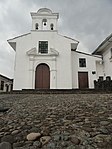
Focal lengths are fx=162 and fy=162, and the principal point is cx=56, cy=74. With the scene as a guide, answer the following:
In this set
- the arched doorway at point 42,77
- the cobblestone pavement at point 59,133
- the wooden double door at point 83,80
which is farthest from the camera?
the wooden double door at point 83,80

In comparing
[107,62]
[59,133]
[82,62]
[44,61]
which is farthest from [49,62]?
[59,133]

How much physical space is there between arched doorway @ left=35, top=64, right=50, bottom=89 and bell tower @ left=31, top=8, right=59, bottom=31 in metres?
5.10

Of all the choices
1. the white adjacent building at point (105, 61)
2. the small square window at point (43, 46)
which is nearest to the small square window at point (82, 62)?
the white adjacent building at point (105, 61)

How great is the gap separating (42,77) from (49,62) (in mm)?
1845

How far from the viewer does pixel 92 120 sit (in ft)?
9.84

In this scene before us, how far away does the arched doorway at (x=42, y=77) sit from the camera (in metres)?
16.9

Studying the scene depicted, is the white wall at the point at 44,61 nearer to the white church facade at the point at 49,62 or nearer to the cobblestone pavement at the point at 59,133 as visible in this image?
the white church facade at the point at 49,62

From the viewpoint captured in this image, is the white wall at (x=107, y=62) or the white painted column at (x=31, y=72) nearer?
the white painted column at (x=31, y=72)

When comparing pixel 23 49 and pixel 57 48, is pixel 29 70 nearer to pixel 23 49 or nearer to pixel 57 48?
pixel 23 49

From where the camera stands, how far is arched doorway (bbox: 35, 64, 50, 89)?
55.3 ft

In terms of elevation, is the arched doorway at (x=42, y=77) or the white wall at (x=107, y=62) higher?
the white wall at (x=107, y=62)

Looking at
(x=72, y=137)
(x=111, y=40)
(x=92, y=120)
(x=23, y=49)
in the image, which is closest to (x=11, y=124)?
(x=72, y=137)

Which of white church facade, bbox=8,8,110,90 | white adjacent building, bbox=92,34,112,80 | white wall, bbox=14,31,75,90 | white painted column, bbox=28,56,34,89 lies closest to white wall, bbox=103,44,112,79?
white adjacent building, bbox=92,34,112,80

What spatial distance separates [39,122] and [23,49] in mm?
15632
